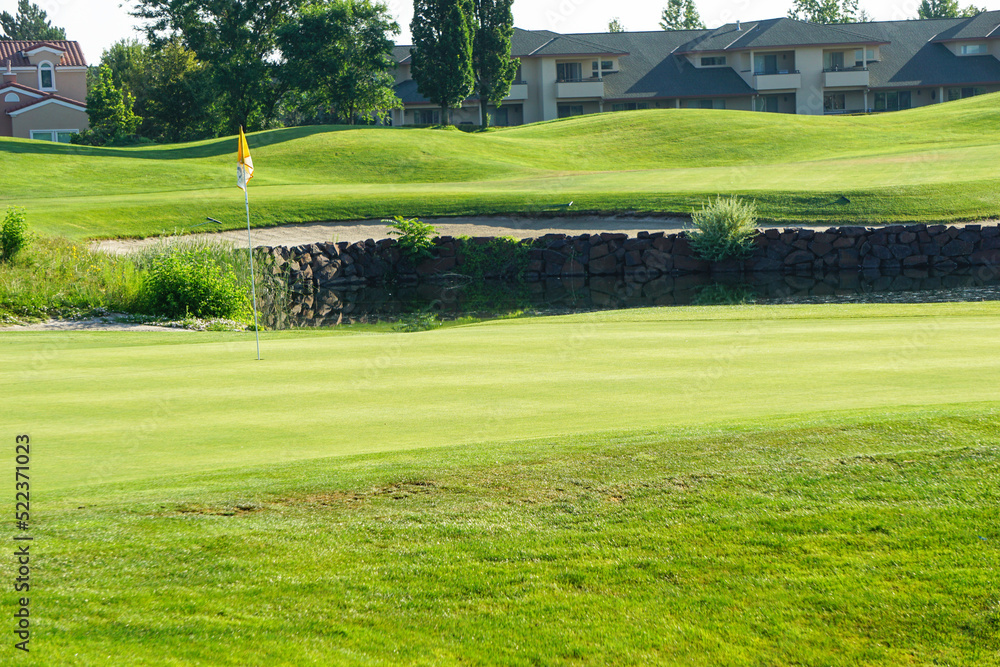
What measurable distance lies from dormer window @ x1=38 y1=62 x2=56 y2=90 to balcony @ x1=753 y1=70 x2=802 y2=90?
2236 inches

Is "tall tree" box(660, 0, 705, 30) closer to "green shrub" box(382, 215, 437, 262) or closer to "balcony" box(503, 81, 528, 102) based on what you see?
"balcony" box(503, 81, 528, 102)

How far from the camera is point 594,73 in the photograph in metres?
75.0

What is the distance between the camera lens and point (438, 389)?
8859mm

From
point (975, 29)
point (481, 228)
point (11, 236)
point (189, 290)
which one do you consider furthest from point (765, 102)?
point (11, 236)

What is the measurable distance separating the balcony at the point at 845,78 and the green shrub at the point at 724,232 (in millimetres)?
49766

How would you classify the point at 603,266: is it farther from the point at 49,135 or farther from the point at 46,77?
the point at 46,77

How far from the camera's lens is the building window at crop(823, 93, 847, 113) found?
74625 millimetres

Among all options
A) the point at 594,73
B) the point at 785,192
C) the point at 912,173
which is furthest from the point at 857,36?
the point at 785,192

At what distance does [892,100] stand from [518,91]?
3021 centimetres

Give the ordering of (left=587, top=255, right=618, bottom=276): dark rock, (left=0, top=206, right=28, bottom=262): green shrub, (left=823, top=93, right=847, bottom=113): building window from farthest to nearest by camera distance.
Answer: (left=823, top=93, right=847, bottom=113): building window
(left=587, top=255, right=618, bottom=276): dark rock
(left=0, top=206, right=28, bottom=262): green shrub

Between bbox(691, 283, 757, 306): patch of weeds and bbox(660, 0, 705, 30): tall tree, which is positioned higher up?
bbox(660, 0, 705, 30): tall tree

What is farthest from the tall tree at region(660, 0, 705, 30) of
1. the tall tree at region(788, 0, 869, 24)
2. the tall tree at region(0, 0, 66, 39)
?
the tall tree at region(0, 0, 66, 39)

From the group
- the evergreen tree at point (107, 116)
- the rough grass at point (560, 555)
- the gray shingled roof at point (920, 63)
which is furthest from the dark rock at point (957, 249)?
the evergreen tree at point (107, 116)

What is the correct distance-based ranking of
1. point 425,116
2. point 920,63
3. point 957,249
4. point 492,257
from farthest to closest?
1. point 920,63
2. point 425,116
3. point 492,257
4. point 957,249
